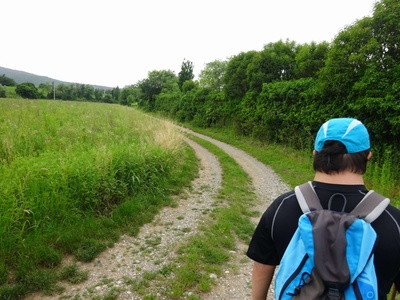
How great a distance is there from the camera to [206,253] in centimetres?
403

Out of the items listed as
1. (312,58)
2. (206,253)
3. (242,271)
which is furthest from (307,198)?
(312,58)

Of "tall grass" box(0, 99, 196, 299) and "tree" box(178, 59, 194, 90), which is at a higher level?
"tree" box(178, 59, 194, 90)

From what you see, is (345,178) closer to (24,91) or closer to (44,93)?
(24,91)

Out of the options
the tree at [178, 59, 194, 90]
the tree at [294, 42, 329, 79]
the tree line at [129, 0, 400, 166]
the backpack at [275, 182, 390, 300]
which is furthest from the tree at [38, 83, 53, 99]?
the backpack at [275, 182, 390, 300]

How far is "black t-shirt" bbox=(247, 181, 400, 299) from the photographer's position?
45.2 inches

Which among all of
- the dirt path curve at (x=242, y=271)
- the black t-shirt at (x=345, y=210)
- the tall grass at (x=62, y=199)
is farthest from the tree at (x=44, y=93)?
the black t-shirt at (x=345, y=210)

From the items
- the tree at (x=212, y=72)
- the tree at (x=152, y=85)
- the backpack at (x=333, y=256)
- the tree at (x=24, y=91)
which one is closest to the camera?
the backpack at (x=333, y=256)

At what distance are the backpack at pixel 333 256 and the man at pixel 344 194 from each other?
0.07 m

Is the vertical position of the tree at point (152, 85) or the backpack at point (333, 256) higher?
the tree at point (152, 85)

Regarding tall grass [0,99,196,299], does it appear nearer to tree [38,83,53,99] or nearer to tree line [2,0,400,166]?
tree line [2,0,400,166]

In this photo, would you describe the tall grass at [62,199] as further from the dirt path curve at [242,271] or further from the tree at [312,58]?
the tree at [312,58]

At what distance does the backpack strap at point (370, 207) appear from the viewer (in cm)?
113

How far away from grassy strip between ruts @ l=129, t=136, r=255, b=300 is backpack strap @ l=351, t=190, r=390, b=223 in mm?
2625

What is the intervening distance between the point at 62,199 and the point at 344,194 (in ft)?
14.7
